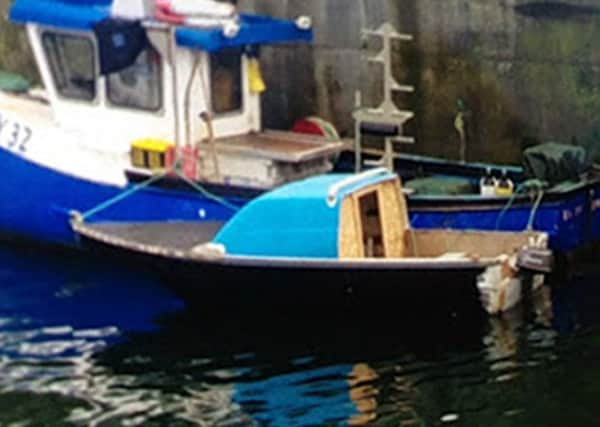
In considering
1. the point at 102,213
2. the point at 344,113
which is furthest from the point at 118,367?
the point at 344,113

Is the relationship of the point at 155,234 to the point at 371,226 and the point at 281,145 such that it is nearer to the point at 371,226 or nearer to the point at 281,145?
the point at 281,145

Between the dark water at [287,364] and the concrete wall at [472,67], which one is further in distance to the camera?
the concrete wall at [472,67]

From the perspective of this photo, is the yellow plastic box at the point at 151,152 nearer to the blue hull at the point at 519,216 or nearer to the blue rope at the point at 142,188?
the blue rope at the point at 142,188

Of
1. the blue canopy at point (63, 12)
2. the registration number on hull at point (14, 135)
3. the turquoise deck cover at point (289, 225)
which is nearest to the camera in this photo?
the turquoise deck cover at point (289, 225)

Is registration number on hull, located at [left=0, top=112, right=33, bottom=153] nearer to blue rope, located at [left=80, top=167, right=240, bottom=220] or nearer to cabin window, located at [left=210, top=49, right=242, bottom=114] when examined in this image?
blue rope, located at [left=80, top=167, right=240, bottom=220]

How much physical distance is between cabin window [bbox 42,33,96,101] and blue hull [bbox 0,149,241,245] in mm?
810

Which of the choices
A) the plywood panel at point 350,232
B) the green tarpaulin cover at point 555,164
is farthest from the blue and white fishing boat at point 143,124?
the green tarpaulin cover at point 555,164

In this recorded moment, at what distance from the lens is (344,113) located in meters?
18.6

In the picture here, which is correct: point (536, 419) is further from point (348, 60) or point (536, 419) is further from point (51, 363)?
point (348, 60)

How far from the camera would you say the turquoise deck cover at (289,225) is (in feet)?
49.6

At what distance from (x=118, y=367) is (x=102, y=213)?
9.46ft

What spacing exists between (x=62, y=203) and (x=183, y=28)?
7.08ft

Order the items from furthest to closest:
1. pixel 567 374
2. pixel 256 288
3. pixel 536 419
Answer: pixel 256 288 < pixel 567 374 < pixel 536 419

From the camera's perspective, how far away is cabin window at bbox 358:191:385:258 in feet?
51.6
